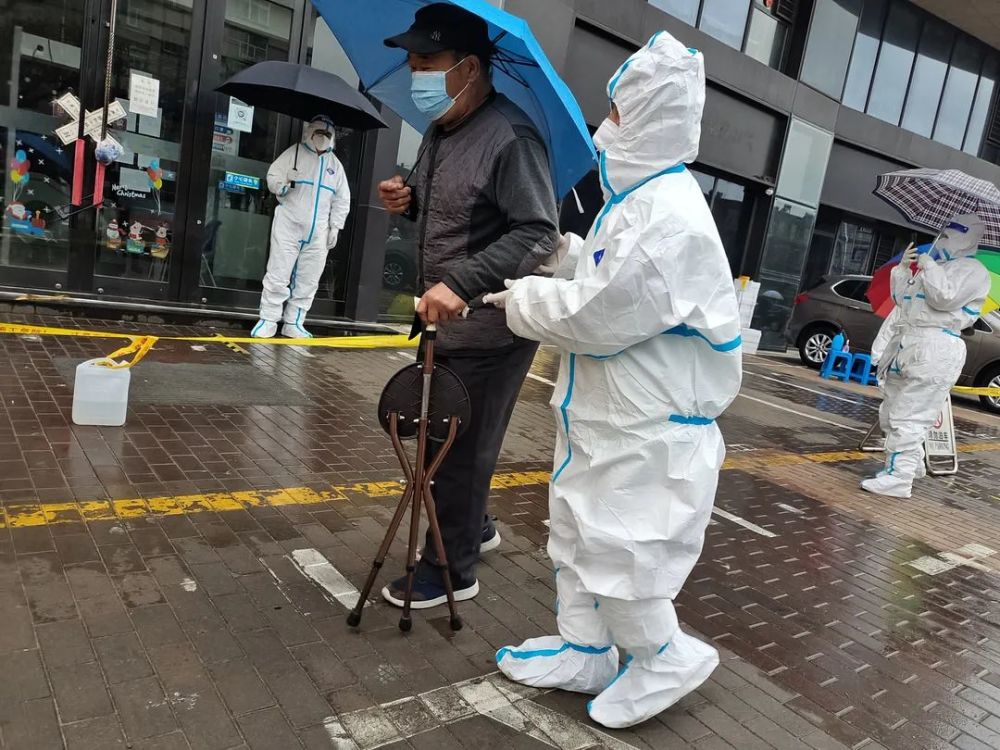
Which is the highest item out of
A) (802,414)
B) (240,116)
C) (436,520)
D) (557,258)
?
(240,116)

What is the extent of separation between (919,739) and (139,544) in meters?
3.11

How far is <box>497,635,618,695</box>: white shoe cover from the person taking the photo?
2.60 metres

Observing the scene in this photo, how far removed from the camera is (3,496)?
338cm

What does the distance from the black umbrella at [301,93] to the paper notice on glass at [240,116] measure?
0.44 meters

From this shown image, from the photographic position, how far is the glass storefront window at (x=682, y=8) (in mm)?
12280

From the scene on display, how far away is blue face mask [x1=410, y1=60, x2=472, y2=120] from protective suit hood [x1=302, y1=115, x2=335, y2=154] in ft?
17.0

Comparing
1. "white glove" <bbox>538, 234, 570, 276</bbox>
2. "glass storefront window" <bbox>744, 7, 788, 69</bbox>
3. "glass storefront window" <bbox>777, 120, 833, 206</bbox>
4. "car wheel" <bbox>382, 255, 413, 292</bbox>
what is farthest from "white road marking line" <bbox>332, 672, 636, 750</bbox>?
"glass storefront window" <bbox>777, 120, 833, 206</bbox>

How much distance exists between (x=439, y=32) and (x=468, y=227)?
70 cm

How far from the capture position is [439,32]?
8.94ft

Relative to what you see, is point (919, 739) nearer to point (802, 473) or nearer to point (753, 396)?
point (802, 473)

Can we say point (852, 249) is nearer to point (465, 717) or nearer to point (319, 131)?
point (319, 131)

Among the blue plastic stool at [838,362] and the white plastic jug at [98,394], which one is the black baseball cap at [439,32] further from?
the blue plastic stool at [838,362]

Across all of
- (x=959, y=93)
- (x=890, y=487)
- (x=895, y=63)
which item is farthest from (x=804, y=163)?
(x=890, y=487)

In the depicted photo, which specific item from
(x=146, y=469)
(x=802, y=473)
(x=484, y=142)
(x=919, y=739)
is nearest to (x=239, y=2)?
(x=146, y=469)
